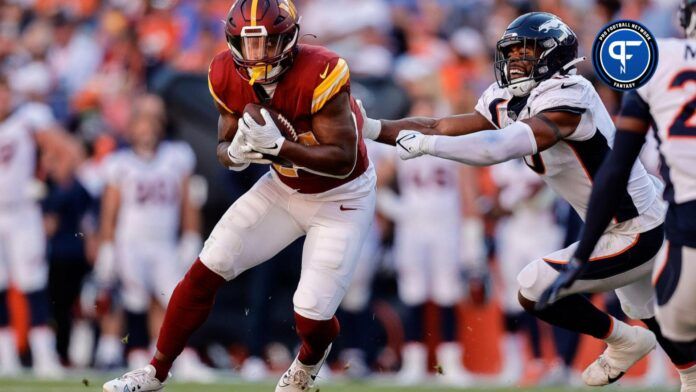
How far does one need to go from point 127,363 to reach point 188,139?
1828mm

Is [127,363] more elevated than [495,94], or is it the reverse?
[495,94]

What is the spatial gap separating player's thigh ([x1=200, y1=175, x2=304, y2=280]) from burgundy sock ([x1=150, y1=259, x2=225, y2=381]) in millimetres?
64

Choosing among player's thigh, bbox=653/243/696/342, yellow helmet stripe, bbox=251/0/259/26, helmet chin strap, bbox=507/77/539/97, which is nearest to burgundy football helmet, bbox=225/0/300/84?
yellow helmet stripe, bbox=251/0/259/26

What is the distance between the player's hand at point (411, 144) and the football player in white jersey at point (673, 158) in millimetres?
1004

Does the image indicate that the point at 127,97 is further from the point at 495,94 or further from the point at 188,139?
the point at 495,94

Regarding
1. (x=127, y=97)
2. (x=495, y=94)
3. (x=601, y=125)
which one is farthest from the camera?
(x=127, y=97)

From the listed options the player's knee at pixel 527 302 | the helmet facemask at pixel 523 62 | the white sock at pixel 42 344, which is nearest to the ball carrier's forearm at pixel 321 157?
the helmet facemask at pixel 523 62

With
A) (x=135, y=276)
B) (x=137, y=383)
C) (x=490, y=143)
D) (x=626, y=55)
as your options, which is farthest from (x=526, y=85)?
(x=135, y=276)

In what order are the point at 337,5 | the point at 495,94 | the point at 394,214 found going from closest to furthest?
the point at 495,94, the point at 394,214, the point at 337,5

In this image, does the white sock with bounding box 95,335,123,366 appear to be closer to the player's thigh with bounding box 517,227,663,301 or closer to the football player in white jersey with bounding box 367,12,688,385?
the football player in white jersey with bounding box 367,12,688,385

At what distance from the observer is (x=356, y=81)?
1045 centimetres

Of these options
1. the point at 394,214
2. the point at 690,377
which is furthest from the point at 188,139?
the point at 690,377

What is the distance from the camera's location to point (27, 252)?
33.7ft

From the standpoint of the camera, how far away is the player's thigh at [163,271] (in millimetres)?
10094
